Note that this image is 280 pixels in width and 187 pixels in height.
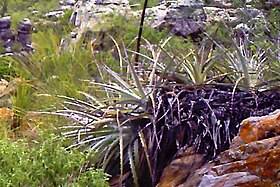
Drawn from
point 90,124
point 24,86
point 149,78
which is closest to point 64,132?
point 90,124

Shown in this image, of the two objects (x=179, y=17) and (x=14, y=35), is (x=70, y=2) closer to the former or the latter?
(x=14, y=35)

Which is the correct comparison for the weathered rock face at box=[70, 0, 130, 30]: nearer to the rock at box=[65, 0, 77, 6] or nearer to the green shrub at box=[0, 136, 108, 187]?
the green shrub at box=[0, 136, 108, 187]

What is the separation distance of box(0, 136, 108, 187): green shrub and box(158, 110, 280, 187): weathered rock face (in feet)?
2.12

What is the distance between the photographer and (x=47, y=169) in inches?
134

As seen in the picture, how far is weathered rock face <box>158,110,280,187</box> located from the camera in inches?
119

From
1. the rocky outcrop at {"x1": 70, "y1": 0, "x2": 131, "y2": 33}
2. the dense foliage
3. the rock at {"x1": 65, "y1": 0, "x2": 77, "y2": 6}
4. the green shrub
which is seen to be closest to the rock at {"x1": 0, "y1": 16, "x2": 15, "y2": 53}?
the rocky outcrop at {"x1": 70, "y1": 0, "x2": 131, "y2": 33}

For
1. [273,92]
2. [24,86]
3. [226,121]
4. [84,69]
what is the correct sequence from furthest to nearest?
[84,69]
[24,86]
[273,92]
[226,121]

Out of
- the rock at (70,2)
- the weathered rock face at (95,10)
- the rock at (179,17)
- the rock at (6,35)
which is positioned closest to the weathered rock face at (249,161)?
the rock at (179,17)

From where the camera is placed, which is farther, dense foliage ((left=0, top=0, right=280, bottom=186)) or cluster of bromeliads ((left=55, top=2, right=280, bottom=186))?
cluster of bromeliads ((left=55, top=2, right=280, bottom=186))

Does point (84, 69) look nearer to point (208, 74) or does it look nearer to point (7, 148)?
point (208, 74)

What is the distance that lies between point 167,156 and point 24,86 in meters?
3.63

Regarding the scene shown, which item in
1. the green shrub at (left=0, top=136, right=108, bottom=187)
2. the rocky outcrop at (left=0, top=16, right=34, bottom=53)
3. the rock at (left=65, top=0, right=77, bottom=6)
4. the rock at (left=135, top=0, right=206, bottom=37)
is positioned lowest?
the rock at (left=65, top=0, right=77, bottom=6)

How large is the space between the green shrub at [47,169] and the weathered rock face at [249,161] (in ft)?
2.12

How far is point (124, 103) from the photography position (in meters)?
4.33
